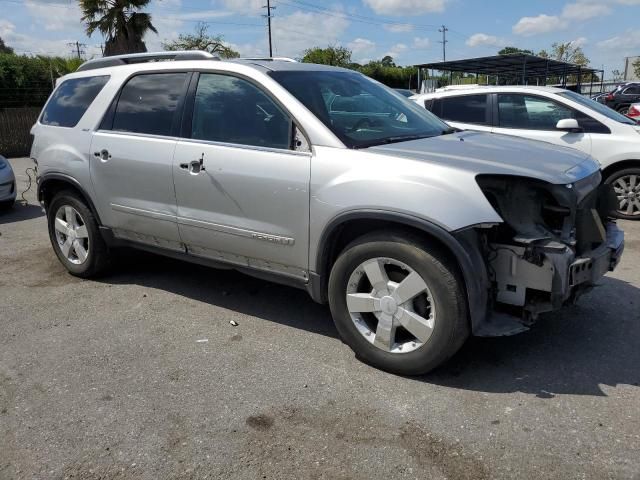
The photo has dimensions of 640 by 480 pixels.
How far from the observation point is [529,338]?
3.84 m

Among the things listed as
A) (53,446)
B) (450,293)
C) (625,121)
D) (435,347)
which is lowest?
(53,446)

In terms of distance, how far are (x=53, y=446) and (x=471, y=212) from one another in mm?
2416

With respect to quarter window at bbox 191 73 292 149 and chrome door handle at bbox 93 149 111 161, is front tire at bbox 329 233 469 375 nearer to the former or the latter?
quarter window at bbox 191 73 292 149

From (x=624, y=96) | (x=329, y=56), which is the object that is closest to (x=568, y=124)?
(x=624, y=96)

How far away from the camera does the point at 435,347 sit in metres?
3.18

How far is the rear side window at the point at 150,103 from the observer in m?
4.25

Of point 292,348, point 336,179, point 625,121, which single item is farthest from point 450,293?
point 625,121

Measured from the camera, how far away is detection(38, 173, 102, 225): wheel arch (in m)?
4.86

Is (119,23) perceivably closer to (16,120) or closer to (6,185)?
(16,120)

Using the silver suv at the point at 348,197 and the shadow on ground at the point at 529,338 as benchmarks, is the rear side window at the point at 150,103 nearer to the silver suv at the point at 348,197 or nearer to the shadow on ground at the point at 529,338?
the silver suv at the point at 348,197

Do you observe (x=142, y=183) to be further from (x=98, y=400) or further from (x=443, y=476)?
(x=443, y=476)

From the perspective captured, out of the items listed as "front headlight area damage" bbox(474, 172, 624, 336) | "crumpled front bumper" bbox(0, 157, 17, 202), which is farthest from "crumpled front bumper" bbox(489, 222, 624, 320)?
"crumpled front bumper" bbox(0, 157, 17, 202)

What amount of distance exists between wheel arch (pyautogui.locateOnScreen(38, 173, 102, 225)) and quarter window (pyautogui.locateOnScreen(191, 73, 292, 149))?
1.40 m

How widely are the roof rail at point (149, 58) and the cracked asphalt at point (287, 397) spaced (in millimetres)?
1964
